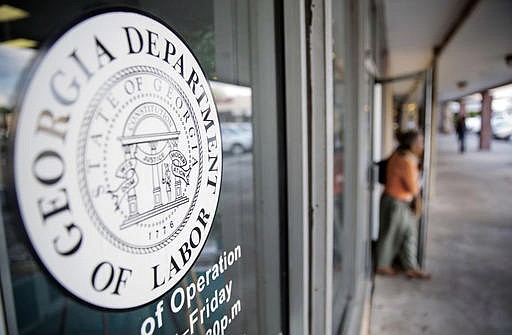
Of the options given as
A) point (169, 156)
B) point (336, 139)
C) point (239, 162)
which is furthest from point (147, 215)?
point (336, 139)

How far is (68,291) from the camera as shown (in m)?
0.43

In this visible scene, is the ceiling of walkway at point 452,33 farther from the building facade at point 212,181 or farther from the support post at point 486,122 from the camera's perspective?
the support post at point 486,122

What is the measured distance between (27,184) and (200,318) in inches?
18.6

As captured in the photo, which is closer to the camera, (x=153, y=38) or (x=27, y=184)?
(x=27, y=184)

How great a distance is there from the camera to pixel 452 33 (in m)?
5.35

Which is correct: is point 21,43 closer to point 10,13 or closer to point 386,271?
point 10,13

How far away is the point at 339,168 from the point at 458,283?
1905 mm

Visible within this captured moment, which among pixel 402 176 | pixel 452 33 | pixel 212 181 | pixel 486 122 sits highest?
pixel 452 33

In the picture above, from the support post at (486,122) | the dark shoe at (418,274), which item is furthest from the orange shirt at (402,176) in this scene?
the support post at (486,122)

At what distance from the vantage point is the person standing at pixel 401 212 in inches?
120

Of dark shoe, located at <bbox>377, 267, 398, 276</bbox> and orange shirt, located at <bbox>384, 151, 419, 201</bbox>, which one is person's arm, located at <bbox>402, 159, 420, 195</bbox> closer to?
orange shirt, located at <bbox>384, 151, 419, 201</bbox>

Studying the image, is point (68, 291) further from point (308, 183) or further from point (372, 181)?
point (372, 181)

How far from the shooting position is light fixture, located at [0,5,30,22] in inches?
14.3

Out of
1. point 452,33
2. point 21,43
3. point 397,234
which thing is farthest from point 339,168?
point 452,33
